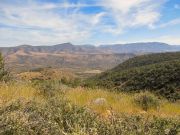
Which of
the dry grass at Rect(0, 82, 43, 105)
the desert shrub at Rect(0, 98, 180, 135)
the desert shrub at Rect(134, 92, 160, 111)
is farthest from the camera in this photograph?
the desert shrub at Rect(134, 92, 160, 111)

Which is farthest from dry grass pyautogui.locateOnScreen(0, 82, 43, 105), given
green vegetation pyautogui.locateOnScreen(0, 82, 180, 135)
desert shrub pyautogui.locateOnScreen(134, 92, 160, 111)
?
desert shrub pyautogui.locateOnScreen(134, 92, 160, 111)

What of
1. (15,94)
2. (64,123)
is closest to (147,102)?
(15,94)

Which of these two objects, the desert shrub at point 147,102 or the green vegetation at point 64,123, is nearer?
the green vegetation at point 64,123

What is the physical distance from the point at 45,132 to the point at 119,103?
247 inches

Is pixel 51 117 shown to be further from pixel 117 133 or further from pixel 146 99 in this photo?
pixel 146 99

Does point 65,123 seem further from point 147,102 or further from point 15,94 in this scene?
point 147,102

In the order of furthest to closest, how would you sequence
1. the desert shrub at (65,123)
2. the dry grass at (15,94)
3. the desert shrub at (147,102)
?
1. the desert shrub at (147,102)
2. the dry grass at (15,94)
3. the desert shrub at (65,123)

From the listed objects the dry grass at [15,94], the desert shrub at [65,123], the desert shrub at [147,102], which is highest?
the desert shrub at [65,123]

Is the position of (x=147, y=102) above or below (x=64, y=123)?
below

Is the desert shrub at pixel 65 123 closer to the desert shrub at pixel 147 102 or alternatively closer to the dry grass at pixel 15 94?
the dry grass at pixel 15 94

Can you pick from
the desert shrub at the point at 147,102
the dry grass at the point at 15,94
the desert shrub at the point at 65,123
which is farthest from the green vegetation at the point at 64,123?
the desert shrub at the point at 147,102

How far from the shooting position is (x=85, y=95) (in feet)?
35.1

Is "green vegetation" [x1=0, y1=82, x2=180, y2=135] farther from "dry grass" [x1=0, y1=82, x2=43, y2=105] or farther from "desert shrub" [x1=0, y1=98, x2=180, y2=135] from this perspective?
"dry grass" [x1=0, y1=82, x2=43, y2=105]

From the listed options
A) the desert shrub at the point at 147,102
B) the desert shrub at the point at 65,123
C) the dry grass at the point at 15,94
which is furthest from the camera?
the desert shrub at the point at 147,102
